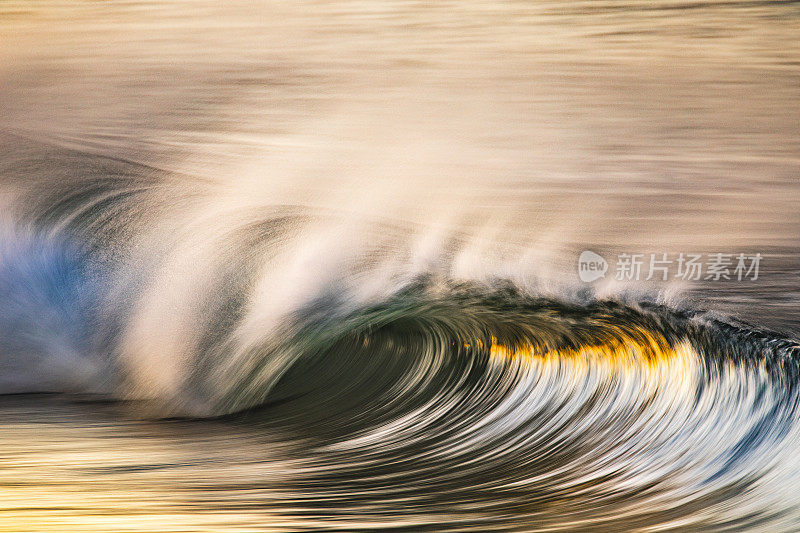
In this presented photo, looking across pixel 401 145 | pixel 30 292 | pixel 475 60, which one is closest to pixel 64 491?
pixel 30 292

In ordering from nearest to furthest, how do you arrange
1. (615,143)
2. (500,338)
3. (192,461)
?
(192,461) → (615,143) → (500,338)

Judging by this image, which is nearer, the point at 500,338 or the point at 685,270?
the point at 685,270

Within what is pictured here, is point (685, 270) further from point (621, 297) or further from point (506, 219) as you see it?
point (506, 219)

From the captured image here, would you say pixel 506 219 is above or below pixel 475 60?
below

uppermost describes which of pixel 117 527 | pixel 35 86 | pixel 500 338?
pixel 35 86

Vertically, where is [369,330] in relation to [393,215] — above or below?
below

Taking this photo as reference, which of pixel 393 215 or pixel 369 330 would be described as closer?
pixel 393 215

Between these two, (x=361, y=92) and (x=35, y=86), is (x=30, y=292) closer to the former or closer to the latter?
(x=35, y=86)

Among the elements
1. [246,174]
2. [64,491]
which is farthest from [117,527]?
[246,174]

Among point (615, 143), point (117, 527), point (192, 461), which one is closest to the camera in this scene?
point (117, 527)
